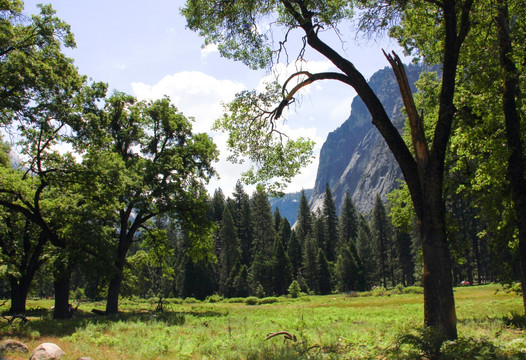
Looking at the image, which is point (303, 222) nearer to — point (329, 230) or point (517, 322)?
point (329, 230)

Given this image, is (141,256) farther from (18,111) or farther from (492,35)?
(492,35)

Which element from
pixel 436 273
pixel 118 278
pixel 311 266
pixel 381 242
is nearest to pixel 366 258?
pixel 381 242

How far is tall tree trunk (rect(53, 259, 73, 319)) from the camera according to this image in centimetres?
1831

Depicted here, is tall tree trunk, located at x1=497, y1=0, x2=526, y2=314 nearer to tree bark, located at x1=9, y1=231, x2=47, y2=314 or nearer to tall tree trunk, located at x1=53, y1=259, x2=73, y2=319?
tall tree trunk, located at x1=53, y1=259, x2=73, y2=319

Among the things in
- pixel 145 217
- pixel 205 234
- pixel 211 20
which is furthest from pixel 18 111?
pixel 205 234

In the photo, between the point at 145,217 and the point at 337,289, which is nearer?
the point at 145,217

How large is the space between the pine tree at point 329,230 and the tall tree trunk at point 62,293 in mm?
65011

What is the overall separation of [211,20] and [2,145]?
68.3 ft

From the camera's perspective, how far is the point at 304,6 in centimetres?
964

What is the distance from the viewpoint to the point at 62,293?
19.8m

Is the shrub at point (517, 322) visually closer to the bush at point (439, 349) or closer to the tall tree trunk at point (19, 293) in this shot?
the bush at point (439, 349)

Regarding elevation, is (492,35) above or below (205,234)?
above

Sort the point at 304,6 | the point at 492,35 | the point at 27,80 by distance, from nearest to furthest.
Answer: the point at 304,6, the point at 492,35, the point at 27,80

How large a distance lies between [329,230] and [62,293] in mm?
67405
